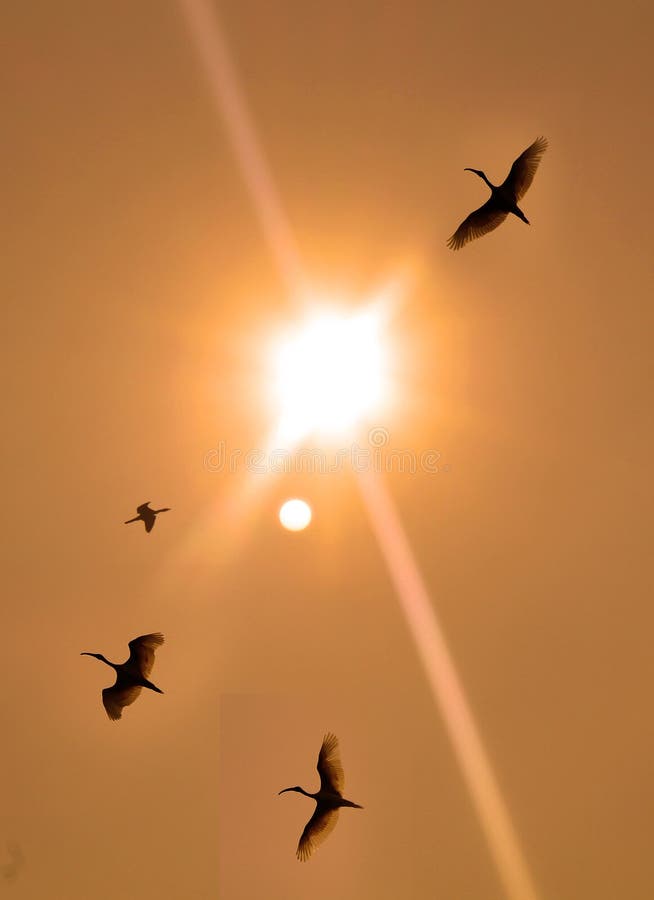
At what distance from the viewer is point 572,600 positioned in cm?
1459

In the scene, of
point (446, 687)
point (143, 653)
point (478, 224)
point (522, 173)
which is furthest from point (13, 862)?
point (522, 173)

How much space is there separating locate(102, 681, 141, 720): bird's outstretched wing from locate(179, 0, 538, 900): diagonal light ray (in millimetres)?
4127

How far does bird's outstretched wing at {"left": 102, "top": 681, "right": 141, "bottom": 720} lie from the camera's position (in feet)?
38.0

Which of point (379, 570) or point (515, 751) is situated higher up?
point (379, 570)

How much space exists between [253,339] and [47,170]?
10.8 feet

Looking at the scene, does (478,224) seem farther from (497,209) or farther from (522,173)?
(522,173)

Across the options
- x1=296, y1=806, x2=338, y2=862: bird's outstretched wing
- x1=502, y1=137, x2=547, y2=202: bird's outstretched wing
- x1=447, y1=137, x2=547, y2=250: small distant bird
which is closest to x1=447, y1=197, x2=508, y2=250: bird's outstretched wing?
x1=447, y1=137, x2=547, y2=250: small distant bird

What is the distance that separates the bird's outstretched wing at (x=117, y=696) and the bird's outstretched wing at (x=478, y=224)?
601 centimetres

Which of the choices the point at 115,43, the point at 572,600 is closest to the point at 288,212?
the point at 115,43

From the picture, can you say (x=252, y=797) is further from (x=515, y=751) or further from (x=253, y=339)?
(x=253, y=339)

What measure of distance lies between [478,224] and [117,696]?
644cm

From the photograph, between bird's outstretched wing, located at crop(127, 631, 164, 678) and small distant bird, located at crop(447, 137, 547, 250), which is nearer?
small distant bird, located at crop(447, 137, 547, 250)

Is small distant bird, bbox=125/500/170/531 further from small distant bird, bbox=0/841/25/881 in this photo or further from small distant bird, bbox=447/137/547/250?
small distant bird, bbox=447/137/547/250

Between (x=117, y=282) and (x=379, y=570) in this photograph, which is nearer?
(x=117, y=282)
